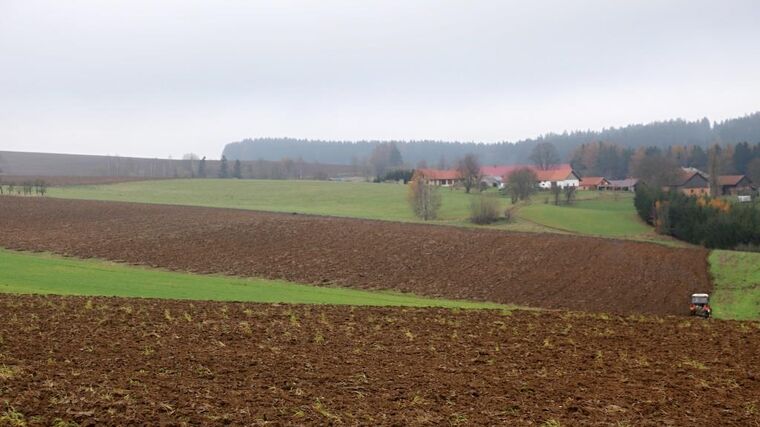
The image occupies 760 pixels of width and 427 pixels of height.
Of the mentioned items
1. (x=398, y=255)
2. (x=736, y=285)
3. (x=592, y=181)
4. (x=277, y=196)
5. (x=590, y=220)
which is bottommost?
(x=736, y=285)

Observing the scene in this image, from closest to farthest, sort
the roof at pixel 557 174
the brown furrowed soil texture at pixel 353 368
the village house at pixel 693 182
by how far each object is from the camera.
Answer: the brown furrowed soil texture at pixel 353 368 < the village house at pixel 693 182 < the roof at pixel 557 174

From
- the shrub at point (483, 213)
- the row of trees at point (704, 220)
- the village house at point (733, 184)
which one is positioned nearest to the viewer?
the row of trees at point (704, 220)

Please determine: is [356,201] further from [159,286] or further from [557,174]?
[557,174]

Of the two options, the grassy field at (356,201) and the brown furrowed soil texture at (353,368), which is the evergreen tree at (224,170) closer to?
the grassy field at (356,201)

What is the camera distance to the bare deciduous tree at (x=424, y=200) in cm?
7412

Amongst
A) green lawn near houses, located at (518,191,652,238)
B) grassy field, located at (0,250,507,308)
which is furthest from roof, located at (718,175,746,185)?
grassy field, located at (0,250,507,308)

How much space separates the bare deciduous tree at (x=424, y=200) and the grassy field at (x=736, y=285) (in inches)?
1292

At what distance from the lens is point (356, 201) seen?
94.5 meters

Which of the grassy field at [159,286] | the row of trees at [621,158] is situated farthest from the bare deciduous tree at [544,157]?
the grassy field at [159,286]

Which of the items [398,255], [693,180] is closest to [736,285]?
[398,255]

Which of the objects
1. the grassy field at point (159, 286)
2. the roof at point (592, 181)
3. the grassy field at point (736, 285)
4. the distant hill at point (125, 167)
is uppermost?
the distant hill at point (125, 167)

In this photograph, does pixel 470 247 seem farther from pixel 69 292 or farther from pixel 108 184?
pixel 108 184

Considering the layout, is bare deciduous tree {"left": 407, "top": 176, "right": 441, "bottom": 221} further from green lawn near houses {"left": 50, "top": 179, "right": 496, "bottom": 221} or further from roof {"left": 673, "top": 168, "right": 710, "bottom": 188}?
roof {"left": 673, "top": 168, "right": 710, "bottom": 188}

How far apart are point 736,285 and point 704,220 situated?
23.8 m
